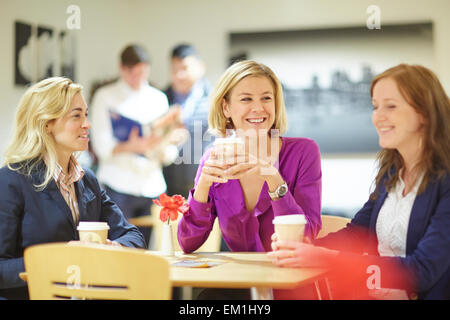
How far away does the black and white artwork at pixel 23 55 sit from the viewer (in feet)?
15.8

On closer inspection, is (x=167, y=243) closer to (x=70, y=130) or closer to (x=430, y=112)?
(x=70, y=130)

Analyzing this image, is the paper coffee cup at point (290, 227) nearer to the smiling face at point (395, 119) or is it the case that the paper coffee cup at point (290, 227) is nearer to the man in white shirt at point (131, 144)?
the smiling face at point (395, 119)

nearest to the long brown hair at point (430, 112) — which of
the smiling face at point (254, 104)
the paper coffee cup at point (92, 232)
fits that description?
the smiling face at point (254, 104)

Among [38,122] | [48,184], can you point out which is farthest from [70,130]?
[48,184]

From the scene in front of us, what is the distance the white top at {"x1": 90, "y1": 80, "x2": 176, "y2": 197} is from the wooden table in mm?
3681

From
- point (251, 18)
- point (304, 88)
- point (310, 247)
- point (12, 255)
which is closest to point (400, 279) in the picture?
point (310, 247)

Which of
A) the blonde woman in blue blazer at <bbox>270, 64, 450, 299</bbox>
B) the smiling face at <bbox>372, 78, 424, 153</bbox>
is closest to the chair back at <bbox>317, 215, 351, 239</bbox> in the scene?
the blonde woman in blue blazer at <bbox>270, 64, 450, 299</bbox>

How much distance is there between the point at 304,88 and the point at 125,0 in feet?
7.11

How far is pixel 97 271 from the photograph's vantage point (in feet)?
4.69

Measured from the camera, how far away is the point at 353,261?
1.64 meters

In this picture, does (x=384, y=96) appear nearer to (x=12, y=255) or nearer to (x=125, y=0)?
(x=12, y=255)

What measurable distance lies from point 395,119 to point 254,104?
0.65 meters

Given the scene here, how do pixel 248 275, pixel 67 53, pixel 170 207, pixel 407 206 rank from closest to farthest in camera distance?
pixel 248 275 < pixel 407 206 < pixel 170 207 < pixel 67 53

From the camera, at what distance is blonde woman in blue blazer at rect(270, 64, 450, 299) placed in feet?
5.31
